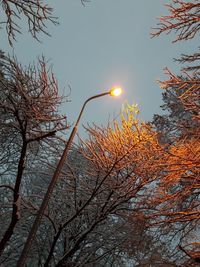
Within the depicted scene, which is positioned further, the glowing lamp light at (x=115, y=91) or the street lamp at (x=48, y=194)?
the glowing lamp light at (x=115, y=91)

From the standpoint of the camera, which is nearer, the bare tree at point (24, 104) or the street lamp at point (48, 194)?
the street lamp at point (48, 194)

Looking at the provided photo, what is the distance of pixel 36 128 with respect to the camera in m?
7.09

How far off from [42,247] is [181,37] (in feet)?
26.1

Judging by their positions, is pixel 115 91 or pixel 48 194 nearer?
pixel 48 194

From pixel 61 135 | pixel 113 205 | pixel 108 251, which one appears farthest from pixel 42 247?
pixel 61 135

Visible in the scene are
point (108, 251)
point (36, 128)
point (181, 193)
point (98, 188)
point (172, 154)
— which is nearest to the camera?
point (172, 154)

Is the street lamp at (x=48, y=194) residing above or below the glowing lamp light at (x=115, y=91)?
below

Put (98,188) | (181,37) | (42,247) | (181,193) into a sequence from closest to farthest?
(181,193)
(181,37)
(98,188)
(42,247)

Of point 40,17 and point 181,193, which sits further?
point 40,17

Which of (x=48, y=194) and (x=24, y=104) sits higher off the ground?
(x=24, y=104)

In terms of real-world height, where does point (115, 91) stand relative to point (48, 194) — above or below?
above

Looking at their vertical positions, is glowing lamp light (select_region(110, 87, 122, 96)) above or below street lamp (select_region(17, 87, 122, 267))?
above

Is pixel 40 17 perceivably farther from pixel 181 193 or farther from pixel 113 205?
pixel 113 205

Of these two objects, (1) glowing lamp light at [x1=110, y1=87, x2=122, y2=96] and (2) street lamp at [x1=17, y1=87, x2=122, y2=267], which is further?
(1) glowing lamp light at [x1=110, y1=87, x2=122, y2=96]
